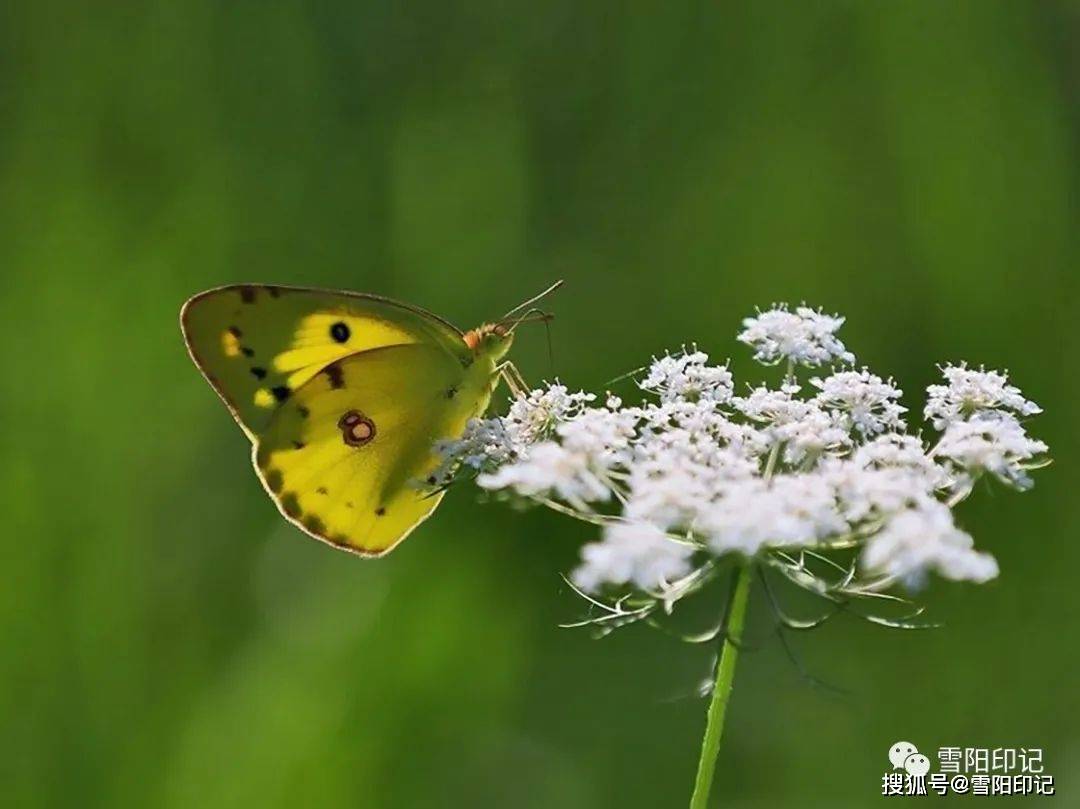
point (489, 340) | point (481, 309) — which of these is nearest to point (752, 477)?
point (489, 340)

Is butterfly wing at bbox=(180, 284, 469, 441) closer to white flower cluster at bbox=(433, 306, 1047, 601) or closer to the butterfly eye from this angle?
the butterfly eye

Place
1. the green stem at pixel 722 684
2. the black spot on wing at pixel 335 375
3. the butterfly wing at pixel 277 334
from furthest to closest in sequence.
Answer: the black spot on wing at pixel 335 375 → the butterfly wing at pixel 277 334 → the green stem at pixel 722 684

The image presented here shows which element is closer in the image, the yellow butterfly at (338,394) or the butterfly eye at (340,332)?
the yellow butterfly at (338,394)

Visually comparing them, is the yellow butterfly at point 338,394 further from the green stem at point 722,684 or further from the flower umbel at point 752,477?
the green stem at point 722,684

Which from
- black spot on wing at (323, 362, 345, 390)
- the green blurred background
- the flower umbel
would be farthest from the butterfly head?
the green blurred background

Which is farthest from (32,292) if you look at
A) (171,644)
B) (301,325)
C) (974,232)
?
(974,232)

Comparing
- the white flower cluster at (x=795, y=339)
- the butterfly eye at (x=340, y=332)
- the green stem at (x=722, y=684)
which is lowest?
the green stem at (x=722, y=684)

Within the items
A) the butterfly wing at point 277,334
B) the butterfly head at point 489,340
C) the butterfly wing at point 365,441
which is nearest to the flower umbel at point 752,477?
the butterfly wing at point 365,441
